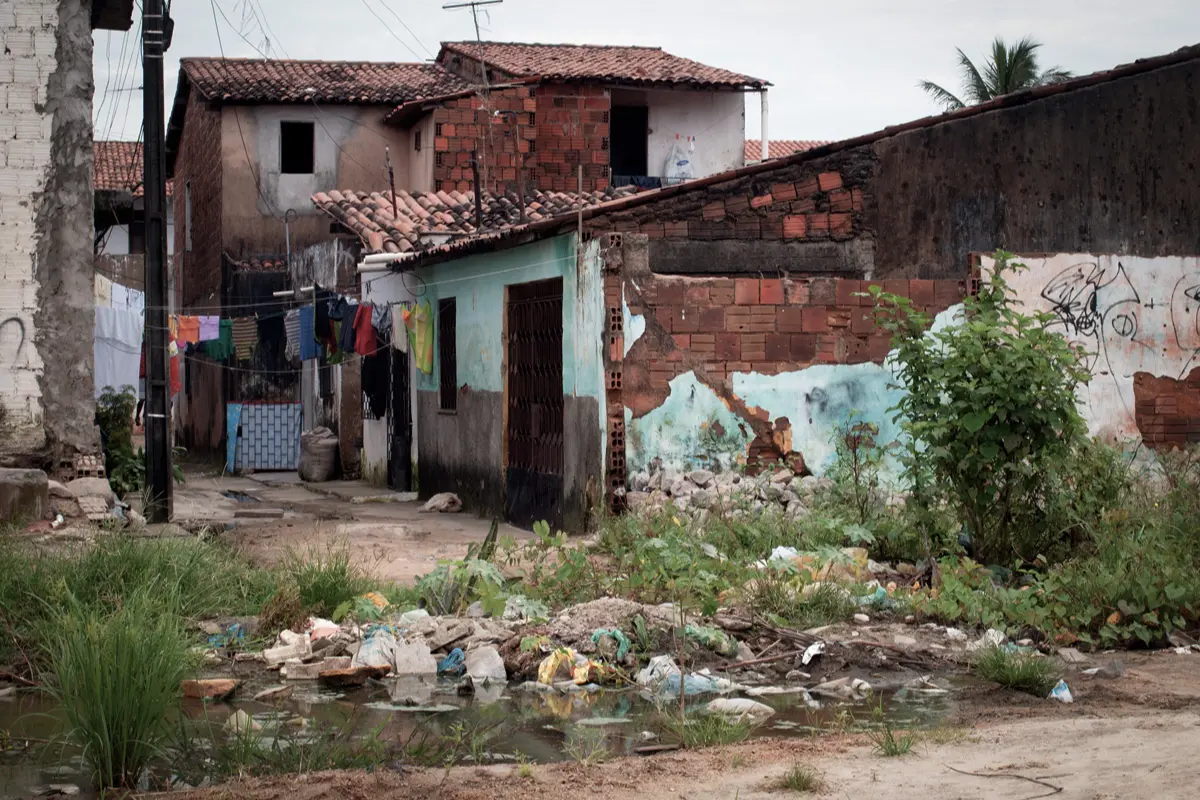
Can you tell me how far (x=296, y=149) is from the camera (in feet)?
87.6

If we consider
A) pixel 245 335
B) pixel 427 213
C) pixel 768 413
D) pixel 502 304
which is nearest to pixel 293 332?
pixel 245 335

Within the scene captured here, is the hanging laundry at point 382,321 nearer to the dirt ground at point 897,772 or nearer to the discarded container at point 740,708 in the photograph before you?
the discarded container at point 740,708

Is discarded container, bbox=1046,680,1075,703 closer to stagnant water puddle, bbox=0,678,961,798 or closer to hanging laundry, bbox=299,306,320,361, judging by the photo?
stagnant water puddle, bbox=0,678,961,798

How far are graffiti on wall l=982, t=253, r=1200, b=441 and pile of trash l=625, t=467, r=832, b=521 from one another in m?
2.96

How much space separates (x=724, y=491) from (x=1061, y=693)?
16.8 feet

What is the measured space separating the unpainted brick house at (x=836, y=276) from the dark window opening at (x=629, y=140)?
43.9 feet

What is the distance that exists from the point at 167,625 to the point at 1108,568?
5627 millimetres

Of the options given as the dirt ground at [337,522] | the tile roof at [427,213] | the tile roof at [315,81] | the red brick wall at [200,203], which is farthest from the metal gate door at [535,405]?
the red brick wall at [200,203]

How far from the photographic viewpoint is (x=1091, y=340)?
12.7 m

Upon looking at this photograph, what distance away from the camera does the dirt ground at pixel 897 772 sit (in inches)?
180

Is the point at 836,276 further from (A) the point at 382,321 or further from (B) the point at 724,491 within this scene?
(A) the point at 382,321

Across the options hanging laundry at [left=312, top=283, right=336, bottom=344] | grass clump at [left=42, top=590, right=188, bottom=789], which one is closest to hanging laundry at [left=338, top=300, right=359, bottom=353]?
hanging laundry at [left=312, top=283, right=336, bottom=344]

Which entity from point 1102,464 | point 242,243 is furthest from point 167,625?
point 242,243

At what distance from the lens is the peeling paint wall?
1144 cm
